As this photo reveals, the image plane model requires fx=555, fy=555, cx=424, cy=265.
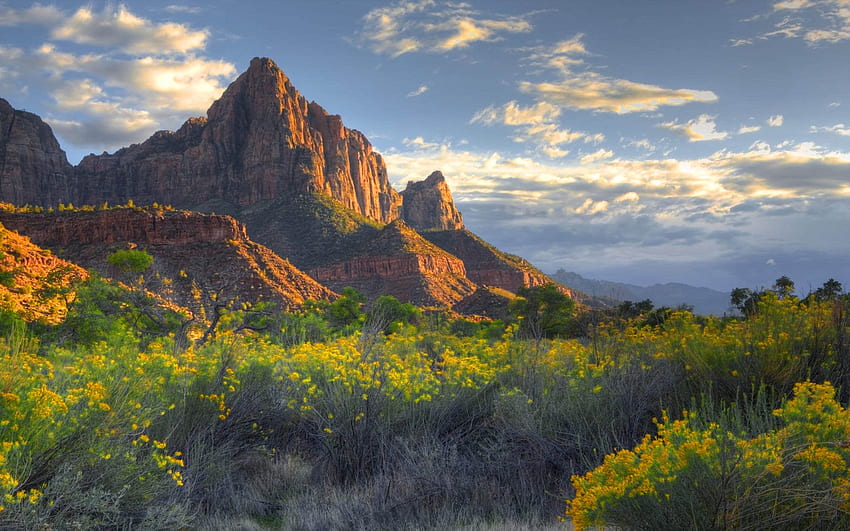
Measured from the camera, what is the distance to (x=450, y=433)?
26.9ft

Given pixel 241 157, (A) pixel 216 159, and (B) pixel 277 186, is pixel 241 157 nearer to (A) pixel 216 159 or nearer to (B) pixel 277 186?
(A) pixel 216 159

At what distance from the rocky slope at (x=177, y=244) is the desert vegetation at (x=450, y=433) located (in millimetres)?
46277

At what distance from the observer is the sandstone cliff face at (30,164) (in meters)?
142

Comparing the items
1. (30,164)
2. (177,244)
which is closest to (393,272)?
(177,244)

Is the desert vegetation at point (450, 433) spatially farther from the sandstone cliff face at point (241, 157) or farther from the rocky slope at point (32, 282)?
the sandstone cliff face at point (241, 157)

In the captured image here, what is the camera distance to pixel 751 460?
4.15 metres

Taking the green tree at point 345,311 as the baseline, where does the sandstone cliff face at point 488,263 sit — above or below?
above

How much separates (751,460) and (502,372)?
4.93 metres

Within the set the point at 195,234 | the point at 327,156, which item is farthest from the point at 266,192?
the point at 195,234

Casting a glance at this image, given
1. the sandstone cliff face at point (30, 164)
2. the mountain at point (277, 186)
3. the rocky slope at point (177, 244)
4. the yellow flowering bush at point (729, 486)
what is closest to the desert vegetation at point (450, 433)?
the yellow flowering bush at point (729, 486)

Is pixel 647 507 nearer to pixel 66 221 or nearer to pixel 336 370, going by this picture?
pixel 336 370

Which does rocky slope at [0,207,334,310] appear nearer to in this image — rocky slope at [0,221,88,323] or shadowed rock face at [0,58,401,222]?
rocky slope at [0,221,88,323]

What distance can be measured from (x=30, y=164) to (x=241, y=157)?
5982 cm

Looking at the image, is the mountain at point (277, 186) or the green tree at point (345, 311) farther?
the mountain at point (277, 186)
